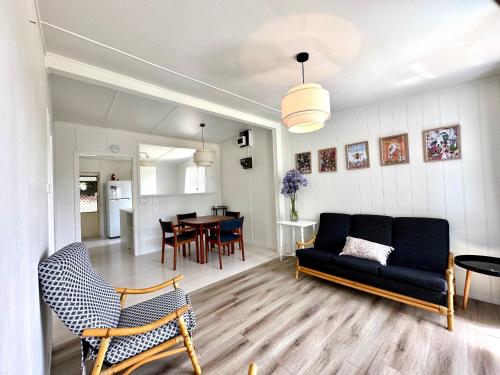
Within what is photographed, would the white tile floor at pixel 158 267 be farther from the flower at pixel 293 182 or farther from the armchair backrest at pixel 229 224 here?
the flower at pixel 293 182

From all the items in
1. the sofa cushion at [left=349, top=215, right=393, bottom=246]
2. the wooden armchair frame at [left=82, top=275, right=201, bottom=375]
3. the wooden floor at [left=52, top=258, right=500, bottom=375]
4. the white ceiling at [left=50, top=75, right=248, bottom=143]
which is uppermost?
the white ceiling at [left=50, top=75, right=248, bottom=143]

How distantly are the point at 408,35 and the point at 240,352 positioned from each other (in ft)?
9.35

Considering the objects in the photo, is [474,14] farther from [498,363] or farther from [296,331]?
[296,331]

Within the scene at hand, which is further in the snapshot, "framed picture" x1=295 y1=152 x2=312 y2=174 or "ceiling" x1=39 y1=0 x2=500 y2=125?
"framed picture" x1=295 y1=152 x2=312 y2=174

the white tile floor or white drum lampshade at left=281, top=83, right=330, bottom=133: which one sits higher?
white drum lampshade at left=281, top=83, right=330, bottom=133

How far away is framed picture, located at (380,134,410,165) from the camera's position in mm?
2848

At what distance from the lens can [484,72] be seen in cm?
224

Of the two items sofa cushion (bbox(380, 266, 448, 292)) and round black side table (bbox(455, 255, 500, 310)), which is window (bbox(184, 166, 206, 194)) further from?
round black side table (bbox(455, 255, 500, 310))

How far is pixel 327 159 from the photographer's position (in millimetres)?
3559

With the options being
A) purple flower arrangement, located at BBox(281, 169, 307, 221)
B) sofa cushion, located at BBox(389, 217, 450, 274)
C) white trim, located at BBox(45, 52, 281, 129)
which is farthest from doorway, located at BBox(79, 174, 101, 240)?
sofa cushion, located at BBox(389, 217, 450, 274)

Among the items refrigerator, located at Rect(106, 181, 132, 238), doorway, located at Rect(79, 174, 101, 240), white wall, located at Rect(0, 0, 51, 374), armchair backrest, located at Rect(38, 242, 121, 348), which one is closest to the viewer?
white wall, located at Rect(0, 0, 51, 374)

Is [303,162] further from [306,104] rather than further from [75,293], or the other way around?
[75,293]

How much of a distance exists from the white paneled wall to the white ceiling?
228 centimetres

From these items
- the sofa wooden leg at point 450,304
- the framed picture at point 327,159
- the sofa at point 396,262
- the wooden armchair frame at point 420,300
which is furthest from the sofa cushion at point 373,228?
the framed picture at point 327,159
